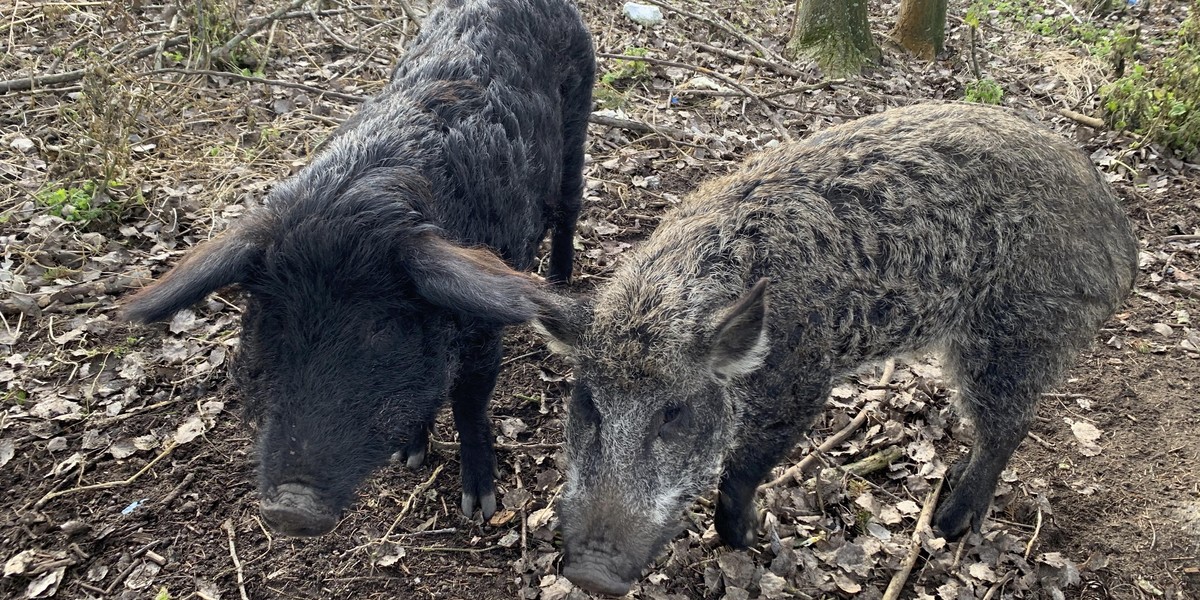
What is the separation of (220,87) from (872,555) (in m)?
6.23

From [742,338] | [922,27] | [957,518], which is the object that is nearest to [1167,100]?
[922,27]

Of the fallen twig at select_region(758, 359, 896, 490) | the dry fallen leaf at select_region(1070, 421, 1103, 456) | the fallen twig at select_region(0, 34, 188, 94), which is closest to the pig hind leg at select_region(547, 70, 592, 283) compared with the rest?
the fallen twig at select_region(758, 359, 896, 490)

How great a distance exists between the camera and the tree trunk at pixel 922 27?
27.5 feet

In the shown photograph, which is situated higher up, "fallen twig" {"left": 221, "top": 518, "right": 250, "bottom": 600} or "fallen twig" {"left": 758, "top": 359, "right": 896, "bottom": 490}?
"fallen twig" {"left": 758, "top": 359, "right": 896, "bottom": 490}

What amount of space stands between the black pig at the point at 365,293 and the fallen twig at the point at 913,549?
2.08 metres

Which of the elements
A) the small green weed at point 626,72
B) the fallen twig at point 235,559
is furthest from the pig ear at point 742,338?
the small green weed at point 626,72

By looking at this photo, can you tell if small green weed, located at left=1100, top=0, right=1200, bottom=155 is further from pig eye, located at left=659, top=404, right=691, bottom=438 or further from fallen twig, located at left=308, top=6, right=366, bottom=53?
fallen twig, located at left=308, top=6, right=366, bottom=53

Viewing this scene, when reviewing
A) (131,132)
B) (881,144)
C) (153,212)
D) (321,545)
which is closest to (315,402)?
(321,545)

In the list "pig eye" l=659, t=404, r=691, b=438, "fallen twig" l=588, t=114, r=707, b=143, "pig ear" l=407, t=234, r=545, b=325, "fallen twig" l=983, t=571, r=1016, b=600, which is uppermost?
"pig ear" l=407, t=234, r=545, b=325

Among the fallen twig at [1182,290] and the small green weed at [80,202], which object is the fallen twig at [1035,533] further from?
the small green weed at [80,202]

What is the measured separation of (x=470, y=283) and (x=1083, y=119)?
695 centimetres

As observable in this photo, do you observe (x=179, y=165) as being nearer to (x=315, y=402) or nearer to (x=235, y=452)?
(x=235, y=452)

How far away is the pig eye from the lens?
9.44ft

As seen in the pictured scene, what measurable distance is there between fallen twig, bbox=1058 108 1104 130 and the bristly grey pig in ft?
13.5
